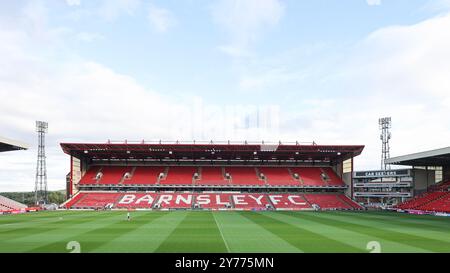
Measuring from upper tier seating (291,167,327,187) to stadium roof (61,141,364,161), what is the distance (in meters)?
2.58

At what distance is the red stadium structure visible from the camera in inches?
2436

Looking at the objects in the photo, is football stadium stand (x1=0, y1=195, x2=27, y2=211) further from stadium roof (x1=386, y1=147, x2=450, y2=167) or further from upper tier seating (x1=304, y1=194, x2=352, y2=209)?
stadium roof (x1=386, y1=147, x2=450, y2=167)

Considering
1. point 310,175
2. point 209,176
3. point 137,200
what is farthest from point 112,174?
point 310,175

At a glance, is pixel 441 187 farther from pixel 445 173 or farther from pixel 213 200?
pixel 213 200

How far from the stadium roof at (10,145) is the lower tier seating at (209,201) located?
13.2 meters

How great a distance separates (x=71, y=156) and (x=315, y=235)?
52.4 meters

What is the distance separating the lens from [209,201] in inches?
2432

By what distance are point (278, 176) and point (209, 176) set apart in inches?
533

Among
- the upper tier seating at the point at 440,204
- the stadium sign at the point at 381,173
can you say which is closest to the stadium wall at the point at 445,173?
the stadium sign at the point at 381,173

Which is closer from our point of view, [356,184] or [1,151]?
[1,151]

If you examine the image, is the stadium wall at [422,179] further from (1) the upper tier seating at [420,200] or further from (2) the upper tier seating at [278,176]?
(2) the upper tier seating at [278,176]

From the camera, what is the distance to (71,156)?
65.2 metres
